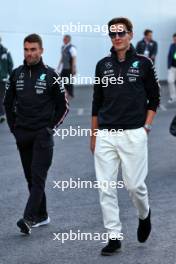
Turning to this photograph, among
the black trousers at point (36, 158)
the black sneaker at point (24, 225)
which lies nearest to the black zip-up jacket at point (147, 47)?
the black trousers at point (36, 158)

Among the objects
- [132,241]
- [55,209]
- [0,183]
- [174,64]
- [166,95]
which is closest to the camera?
[132,241]

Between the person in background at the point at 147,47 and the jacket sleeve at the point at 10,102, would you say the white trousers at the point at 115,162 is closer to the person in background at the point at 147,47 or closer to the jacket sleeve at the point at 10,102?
the jacket sleeve at the point at 10,102

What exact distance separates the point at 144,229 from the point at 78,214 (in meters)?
1.41

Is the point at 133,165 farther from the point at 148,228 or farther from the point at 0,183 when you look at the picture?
the point at 0,183

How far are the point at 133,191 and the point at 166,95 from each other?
772 inches

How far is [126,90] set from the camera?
246 inches

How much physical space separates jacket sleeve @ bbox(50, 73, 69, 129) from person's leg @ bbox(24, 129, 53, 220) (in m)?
0.15

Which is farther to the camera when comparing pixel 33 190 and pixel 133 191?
pixel 33 190

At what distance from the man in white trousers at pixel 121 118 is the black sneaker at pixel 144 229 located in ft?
0.92

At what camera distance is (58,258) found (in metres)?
6.30

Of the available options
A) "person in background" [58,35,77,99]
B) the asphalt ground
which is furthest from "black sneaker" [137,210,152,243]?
"person in background" [58,35,77,99]

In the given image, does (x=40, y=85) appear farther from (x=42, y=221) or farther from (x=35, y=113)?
(x=42, y=221)

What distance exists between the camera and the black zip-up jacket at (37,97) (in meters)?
7.12

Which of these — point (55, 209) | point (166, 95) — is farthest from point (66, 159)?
point (166, 95)
